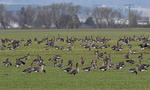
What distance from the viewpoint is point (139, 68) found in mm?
22766

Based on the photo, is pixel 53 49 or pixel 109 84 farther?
pixel 53 49

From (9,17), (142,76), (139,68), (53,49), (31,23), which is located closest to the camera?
(142,76)

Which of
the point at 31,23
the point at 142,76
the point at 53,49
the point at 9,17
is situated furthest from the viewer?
the point at 9,17

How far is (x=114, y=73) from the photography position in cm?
2231

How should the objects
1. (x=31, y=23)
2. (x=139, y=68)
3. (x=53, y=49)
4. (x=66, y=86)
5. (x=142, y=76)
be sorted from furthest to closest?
(x=31, y=23), (x=53, y=49), (x=139, y=68), (x=142, y=76), (x=66, y=86)

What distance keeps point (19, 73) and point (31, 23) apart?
12072 cm

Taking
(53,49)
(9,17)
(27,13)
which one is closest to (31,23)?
(27,13)

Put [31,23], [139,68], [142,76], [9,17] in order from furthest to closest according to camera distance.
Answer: [9,17], [31,23], [139,68], [142,76]

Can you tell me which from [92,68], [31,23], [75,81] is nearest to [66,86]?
[75,81]

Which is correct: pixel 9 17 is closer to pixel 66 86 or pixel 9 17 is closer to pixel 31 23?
pixel 31 23

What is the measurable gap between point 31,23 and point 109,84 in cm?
12415

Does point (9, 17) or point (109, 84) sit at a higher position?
point (109, 84)

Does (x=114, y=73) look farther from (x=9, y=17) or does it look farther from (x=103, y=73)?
(x=9, y=17)

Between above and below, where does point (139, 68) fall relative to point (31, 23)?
above
